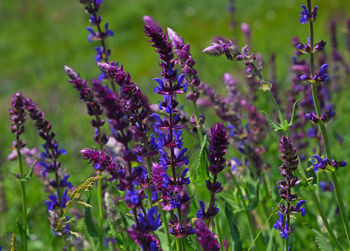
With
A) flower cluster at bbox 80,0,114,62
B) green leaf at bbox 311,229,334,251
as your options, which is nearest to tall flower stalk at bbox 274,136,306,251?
green leaf at bbox 311,229,334,251

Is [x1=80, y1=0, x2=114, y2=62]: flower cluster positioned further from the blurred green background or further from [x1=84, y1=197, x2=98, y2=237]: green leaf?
the blurred green background

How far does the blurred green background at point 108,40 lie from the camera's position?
1212 cm

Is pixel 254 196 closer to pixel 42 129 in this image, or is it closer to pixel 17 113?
pixel 42 129

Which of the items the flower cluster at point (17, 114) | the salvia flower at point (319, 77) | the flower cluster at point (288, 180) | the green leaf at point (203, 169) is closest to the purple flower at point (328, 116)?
the salvia flower at point (319, 77)

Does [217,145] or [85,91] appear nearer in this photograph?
[217,145]

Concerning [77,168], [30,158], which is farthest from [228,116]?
[77,168]

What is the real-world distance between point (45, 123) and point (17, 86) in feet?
68.2

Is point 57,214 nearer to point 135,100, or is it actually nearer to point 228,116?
point 135,100

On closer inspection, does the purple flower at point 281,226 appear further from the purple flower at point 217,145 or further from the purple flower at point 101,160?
the purple flower at point 101,160

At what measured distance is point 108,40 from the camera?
22.8m

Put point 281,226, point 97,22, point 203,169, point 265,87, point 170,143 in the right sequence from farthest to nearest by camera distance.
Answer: point 97,22
point 265,87
point 281,226
point 203,169
point 170,143

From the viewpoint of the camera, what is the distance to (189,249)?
80.8 inches

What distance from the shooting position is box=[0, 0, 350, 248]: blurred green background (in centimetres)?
1212

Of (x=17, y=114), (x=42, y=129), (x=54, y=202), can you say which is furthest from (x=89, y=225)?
(x=17, y=114)
